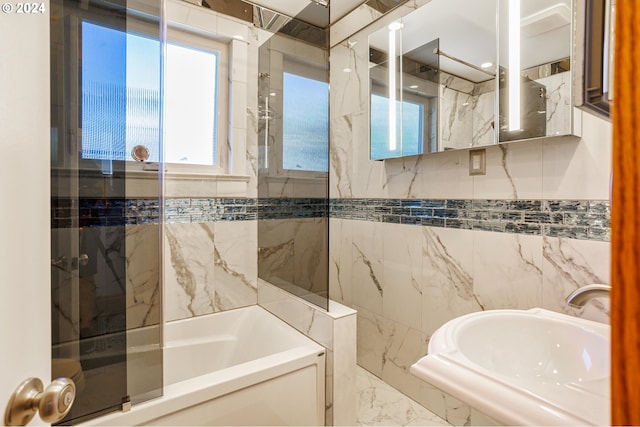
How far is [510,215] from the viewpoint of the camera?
1491 millimetres

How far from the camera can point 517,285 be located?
1.46 metres

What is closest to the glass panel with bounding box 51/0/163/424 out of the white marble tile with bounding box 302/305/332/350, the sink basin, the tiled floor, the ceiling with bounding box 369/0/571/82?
the white marble tile with bounding box 302/305/332/350

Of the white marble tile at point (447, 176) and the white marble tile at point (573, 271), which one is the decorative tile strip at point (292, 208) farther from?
the white marble tile at point (573, 271)

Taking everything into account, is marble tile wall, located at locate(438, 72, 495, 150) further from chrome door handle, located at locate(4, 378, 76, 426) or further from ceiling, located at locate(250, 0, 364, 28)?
chrome door handle, located at locate(4, 378, 76, 426)

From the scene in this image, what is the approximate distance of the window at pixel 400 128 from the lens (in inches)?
71.6

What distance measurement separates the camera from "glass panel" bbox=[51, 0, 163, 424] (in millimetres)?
989

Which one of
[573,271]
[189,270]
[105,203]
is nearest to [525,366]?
[573,271]

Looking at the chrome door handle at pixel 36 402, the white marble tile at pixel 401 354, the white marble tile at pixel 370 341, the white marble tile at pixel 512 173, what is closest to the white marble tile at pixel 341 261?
the white marble tile at pixel 370 341

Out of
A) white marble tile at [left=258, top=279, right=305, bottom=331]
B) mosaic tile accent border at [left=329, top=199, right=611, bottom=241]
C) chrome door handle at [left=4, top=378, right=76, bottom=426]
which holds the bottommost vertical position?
white marble tile at [left=258, top=279, right=305, bottom=331]

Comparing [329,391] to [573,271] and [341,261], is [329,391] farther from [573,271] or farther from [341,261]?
[573,271]

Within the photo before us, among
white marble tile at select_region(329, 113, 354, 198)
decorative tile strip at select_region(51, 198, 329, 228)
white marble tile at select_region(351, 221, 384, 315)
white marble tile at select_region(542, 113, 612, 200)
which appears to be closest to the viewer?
decorative tile strip at select_region(51, 198, 329, 228)

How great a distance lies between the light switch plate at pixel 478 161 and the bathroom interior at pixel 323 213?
0.03ft

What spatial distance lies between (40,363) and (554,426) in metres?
0.95

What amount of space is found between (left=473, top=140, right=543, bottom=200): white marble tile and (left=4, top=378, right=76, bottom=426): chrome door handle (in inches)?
67.1
